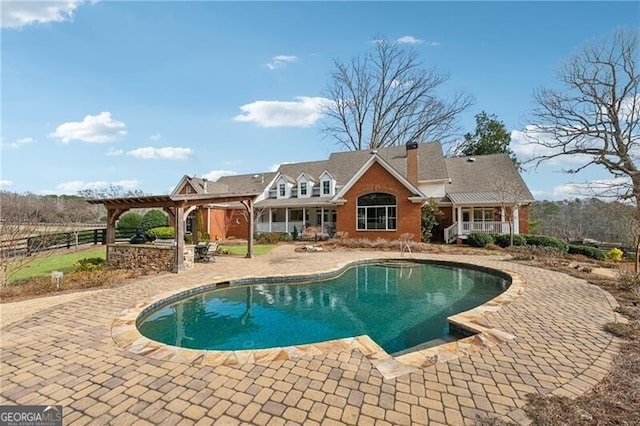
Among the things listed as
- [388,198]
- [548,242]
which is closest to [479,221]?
[548,242]

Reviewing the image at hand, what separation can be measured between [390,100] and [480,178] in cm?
1541

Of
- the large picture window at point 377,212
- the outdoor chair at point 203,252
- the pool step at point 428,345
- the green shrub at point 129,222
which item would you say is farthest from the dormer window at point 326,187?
the pool step at point 428,345

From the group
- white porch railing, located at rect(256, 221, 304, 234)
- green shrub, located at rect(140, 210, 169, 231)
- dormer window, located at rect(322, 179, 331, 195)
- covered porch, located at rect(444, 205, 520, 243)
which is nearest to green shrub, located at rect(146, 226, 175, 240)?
green shrub, located at rect(140, 210, 169, 231)

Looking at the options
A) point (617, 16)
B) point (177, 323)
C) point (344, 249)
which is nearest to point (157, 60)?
point (177, 323)

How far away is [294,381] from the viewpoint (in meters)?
3.53

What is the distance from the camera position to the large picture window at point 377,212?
68.1ft

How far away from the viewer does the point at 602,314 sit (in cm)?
605

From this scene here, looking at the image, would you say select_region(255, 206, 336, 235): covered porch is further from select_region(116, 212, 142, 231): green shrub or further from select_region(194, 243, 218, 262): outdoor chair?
select_region(194, 243, 218, 262): outdoor chair

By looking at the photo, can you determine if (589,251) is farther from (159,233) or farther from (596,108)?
(159,233)

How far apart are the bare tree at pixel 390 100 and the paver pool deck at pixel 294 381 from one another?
31013mm

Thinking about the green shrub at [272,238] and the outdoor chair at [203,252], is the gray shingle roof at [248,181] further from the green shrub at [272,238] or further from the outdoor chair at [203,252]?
the outdoor chair at [203,252]

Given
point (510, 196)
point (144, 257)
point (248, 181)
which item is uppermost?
point (248, 181)

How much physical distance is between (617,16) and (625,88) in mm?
6478

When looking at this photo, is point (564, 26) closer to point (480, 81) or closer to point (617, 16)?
point (617, 16)
